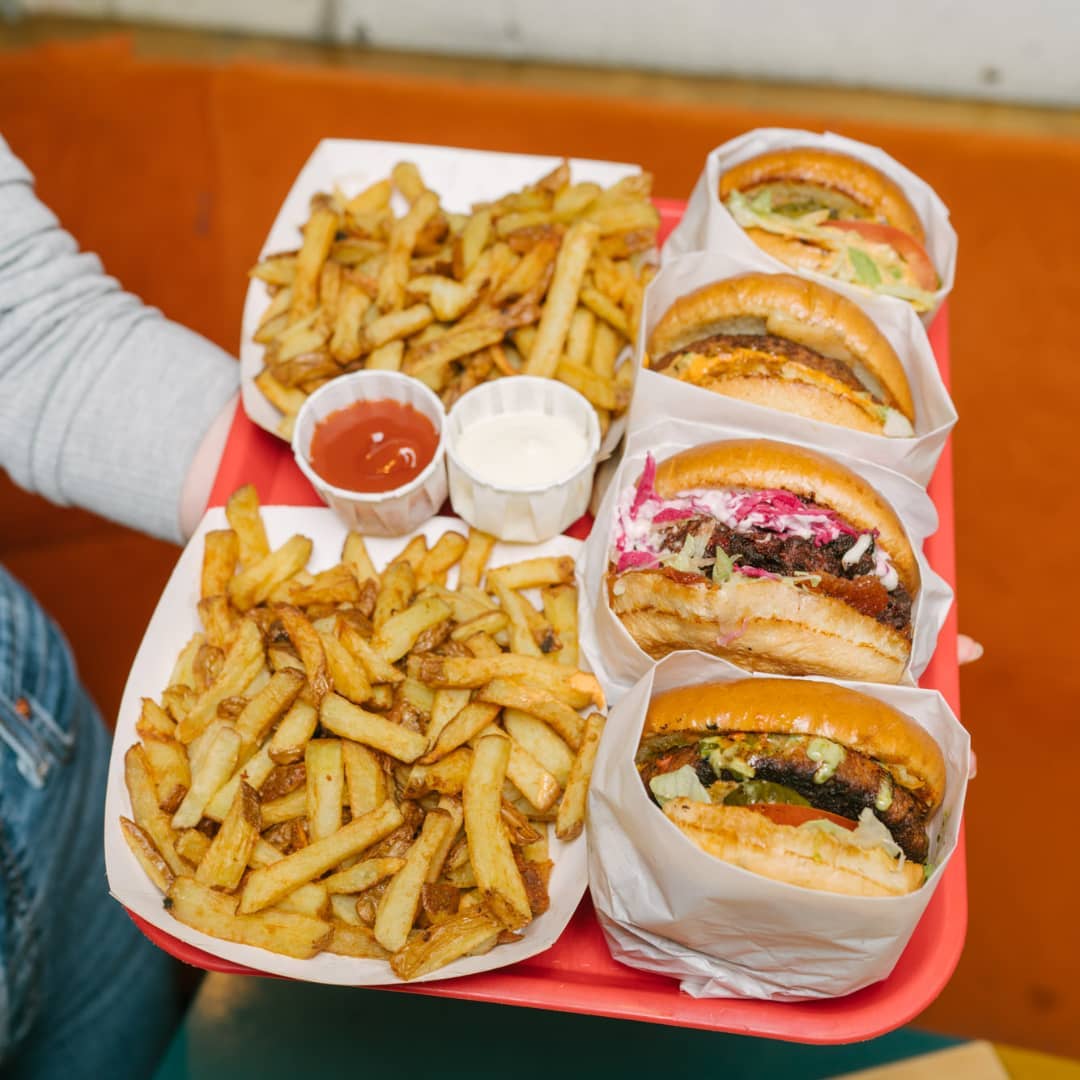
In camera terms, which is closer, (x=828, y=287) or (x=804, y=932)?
(x=804, y=932)

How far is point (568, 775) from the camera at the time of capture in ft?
5.14

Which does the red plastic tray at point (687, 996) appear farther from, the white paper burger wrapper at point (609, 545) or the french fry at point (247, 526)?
the french fry at point (247, 526)

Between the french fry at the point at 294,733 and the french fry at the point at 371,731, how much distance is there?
53 millimetres

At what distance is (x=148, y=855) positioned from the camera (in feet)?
4.86

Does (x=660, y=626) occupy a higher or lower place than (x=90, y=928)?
higher

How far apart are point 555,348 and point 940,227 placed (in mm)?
832

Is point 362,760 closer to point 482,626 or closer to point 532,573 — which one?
point 482,626

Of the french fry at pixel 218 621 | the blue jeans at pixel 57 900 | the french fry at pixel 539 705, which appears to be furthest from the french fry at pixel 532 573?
the blue jeans at pixel 57 900

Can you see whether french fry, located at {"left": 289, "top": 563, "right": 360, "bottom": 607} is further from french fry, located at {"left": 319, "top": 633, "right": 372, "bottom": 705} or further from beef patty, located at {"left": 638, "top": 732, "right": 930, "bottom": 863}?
beef patty, located at {"left": 638, "top": 732, "right": 930, "bottom": 863}

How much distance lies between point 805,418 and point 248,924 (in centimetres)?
114

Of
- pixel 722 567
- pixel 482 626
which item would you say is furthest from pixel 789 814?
pixel 482 626

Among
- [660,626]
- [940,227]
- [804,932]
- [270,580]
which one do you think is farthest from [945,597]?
[270,580]

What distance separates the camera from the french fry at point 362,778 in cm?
152

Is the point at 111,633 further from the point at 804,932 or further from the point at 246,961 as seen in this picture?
the point at 804,932
